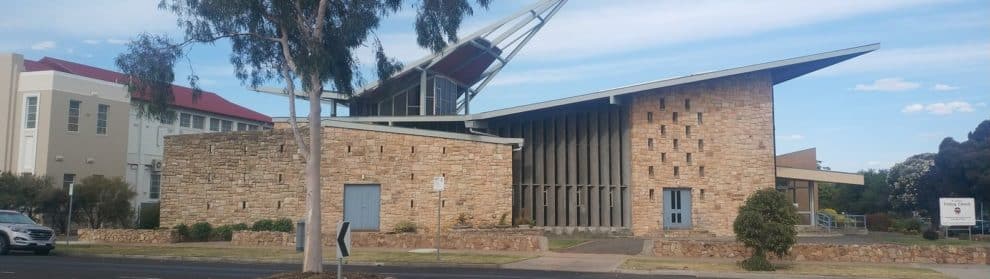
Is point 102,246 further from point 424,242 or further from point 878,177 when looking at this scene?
point 878,177

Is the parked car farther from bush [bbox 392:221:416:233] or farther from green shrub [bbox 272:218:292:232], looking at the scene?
bush [bbox 392:221:416:233]

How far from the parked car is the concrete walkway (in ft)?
48.1

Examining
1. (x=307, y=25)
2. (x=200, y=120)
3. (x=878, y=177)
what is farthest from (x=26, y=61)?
(x=878, y=177)

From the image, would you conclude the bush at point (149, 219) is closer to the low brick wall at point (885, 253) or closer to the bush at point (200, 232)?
the bush at point (200, 232)

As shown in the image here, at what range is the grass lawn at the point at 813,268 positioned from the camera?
20.7m

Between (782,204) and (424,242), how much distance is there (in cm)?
1216

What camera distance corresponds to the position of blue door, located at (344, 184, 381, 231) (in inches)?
1403

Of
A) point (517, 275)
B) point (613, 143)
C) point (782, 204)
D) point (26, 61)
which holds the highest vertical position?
point (26, 61)

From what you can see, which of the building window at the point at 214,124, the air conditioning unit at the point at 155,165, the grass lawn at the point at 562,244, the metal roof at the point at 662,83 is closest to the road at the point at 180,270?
the grass lawn at the point at 562,244

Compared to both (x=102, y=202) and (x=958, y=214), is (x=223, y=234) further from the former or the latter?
(x=958, y=214)

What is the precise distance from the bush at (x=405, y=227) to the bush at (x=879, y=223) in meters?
31.7

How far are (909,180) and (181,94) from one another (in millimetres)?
50969

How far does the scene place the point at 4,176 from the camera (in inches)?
1649

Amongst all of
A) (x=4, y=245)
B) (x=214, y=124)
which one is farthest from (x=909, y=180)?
(x=4, y=245)
